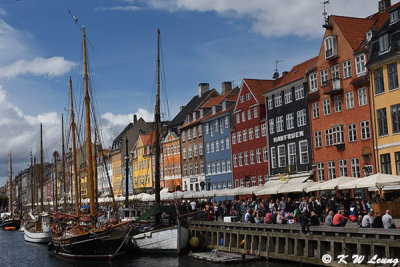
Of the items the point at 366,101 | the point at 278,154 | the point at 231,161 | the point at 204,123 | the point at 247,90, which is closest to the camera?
the point at 366,101

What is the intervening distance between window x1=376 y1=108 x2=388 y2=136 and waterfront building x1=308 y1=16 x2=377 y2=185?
1.45m

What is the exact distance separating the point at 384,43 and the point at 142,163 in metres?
68.7

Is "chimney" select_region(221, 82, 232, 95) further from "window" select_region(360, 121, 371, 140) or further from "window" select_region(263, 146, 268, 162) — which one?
"window" select_region(360, 121, 371, 140)

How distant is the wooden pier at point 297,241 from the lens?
77.4 ft

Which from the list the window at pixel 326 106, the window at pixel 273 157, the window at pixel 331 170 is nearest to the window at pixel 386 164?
the window at pixel 331 170

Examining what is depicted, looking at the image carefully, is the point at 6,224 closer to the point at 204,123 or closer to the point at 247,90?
the point at 204,123

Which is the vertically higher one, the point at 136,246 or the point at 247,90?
the point at 247,90

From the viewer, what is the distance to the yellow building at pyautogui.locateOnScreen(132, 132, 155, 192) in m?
101

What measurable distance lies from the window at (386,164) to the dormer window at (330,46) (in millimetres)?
10711

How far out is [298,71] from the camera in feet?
194

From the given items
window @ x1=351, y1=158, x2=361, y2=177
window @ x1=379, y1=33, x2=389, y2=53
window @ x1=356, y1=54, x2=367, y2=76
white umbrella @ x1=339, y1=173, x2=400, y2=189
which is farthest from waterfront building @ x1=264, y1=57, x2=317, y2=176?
white umbrella @ x1=339, y1=173, x2=400, y2=189

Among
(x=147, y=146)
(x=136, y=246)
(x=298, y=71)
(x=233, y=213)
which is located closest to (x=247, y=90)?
(x=298, y=71)

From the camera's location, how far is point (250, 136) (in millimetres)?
65750

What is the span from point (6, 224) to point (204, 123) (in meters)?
41.4
